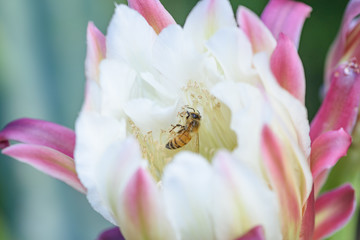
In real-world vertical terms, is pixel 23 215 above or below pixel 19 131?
below

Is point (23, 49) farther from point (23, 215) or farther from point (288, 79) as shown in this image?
point (288, 79)

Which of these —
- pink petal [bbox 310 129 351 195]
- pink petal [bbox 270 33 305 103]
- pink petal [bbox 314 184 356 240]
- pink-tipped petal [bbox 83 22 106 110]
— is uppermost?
pink-tipped petal [bbox 83 22 106 110]

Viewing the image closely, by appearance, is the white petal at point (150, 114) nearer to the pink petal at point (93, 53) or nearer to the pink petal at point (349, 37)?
the pink petal at point (93, 53)

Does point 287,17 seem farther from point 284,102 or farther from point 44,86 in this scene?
point 44,86

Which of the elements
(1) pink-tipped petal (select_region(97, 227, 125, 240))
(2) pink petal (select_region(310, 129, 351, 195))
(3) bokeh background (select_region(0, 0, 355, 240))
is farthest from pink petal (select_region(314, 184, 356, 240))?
(3) bokeh background (select_region(0, 0, 355, 240))

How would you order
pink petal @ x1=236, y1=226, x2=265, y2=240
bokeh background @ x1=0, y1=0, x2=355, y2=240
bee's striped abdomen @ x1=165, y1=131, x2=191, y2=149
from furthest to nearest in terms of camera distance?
bokeh background @ x1=0, y1=0, x2=355, y2=240, bee's striped abdomen @ x1=165, y1=131, x2=191, y2=149, pink petal @ x1=236, y1=226, x2=265, y2=240

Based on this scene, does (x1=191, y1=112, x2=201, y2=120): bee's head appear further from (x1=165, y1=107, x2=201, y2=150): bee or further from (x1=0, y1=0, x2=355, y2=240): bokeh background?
(x1=0, y1=0, x2=355, y2=240): bokeh background

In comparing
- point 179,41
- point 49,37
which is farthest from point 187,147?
point 49,37
